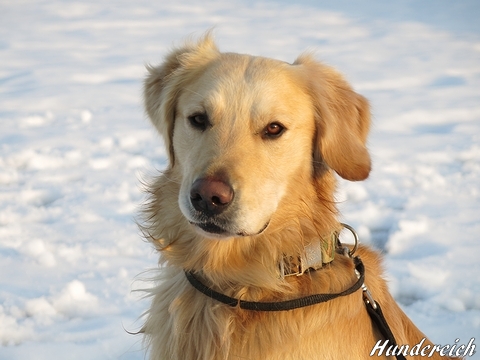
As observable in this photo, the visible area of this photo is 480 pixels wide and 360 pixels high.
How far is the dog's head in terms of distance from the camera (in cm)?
215

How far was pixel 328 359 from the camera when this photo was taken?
2.12 meters

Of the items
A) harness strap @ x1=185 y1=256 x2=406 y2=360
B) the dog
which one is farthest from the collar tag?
harness strap @ x1=185 y1=256 x2=406 y2=360

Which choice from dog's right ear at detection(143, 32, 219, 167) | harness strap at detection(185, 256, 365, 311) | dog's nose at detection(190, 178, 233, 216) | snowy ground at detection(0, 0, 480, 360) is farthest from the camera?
snowy ground at detection(0, 0, 480, 360)

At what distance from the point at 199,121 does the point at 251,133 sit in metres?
0.25

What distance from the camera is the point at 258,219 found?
86.9 inches

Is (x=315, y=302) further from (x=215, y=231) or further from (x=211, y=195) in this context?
(x=211, y=195)

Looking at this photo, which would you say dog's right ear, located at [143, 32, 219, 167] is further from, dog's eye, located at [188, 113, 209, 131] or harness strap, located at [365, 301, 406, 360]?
harness strap, located at [365, 301, 406, 360]

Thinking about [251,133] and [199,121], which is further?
[199,121]

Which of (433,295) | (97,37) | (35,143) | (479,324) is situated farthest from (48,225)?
(97,37)

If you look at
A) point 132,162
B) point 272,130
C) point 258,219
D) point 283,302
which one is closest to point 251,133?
point 272,130

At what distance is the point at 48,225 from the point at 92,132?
2.31m

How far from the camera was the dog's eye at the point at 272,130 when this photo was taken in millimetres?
2369

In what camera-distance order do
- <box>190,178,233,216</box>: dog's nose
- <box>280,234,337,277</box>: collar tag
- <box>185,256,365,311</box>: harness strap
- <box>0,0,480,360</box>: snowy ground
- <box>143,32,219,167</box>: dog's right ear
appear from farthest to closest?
<box>0,0,480,360</box>: snowy ground, <box>143,32,219,167</box>: dog's right ear, <box>280,234,337,277</box>: collar tag, <box>185,256,365,311</box>: harness strap, <box>190,178,233,216</box>: dog's nose

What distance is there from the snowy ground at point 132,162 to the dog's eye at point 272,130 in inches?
24.7
